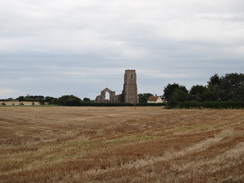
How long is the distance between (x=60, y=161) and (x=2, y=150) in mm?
4382

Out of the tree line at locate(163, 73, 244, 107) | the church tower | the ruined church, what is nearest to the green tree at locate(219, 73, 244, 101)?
the tree line at locate(163, 73, 244, 107)

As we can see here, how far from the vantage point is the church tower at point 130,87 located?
125 m

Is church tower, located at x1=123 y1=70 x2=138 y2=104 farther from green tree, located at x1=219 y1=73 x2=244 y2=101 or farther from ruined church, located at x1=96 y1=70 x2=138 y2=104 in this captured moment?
green tree, located at x1=219 y1=73 x2=244 y2=101

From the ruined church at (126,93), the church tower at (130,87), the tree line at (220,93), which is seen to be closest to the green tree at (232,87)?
the tree line at (220,93)

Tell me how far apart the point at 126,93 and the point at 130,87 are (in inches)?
105

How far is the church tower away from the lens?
411ft

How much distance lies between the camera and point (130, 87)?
127 m

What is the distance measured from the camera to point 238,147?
47.8ft

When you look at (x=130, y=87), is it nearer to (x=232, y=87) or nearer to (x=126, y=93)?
(x=126, y=93)

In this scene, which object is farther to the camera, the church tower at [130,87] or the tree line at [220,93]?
the church tower at [130,87]

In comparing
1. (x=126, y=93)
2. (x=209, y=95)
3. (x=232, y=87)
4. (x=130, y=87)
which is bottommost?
(x=209, y=95)

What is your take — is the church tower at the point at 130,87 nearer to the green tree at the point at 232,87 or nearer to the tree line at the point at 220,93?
the tree line at the point at 220,93

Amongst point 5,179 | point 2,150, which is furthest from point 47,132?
point 5,179

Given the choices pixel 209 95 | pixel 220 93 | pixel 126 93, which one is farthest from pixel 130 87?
pixel 209 95
